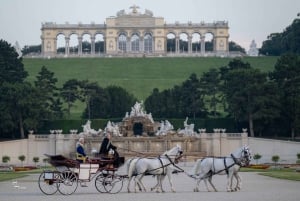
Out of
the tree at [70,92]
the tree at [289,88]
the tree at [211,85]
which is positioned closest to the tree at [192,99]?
the tree at [211,85]

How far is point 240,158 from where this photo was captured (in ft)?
77.1

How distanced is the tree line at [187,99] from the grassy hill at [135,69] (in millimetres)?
7319

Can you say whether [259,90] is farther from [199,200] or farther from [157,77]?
[199,200]

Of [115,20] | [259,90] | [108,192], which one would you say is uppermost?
[115,20]

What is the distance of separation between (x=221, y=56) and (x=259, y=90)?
46.6m

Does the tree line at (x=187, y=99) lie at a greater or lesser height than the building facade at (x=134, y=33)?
lesser

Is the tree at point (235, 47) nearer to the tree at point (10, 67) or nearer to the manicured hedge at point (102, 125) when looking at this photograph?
the tree at point (10, 67)

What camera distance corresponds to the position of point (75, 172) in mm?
22219

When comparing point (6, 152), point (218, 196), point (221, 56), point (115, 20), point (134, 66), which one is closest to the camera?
point (218, 196)

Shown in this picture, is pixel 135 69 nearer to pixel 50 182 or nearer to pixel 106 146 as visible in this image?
pixel 106 146

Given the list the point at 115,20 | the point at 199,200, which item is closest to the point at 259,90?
the point at 199,200

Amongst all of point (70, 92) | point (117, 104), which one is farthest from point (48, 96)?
point (117, 104)

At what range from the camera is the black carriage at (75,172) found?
2208 cm

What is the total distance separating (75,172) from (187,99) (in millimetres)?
45312
